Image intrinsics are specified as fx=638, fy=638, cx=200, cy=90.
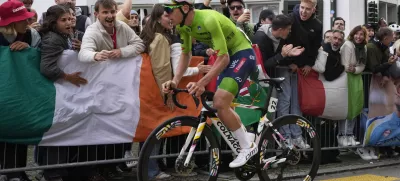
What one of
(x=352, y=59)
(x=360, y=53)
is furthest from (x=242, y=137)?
(x=360, y=53)

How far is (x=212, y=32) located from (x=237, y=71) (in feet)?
1.82

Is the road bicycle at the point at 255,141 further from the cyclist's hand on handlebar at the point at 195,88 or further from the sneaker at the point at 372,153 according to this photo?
the sneaker at the point at 372,153

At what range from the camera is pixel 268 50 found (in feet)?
27.1

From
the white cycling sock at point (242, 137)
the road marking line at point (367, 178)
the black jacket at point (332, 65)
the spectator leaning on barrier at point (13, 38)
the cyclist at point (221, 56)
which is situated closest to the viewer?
the cyclist at point (221, 56)

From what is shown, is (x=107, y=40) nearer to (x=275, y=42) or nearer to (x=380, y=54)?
(x=275, y=42)

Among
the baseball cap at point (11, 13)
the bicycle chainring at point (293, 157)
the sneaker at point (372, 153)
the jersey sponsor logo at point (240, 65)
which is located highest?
the baseball cap at point (11, 13)

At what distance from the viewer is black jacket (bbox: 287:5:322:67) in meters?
8.49

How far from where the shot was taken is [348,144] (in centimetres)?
918

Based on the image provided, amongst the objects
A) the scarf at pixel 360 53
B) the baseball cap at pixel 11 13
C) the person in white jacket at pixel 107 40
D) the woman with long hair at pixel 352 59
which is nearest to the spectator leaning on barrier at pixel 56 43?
the person in white jacket at pixel 107 40

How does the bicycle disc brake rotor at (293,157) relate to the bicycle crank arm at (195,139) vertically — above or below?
below

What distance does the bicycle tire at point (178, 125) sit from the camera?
214 inches

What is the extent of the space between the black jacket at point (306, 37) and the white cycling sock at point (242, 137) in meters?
2.48

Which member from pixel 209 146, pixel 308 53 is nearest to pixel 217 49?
pixel 209 146

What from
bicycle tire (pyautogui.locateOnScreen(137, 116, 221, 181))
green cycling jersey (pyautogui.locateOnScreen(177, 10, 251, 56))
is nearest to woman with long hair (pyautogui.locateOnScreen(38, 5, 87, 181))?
green cycling jersey (pyautogui.locateOnScreen(177, 10, 251, 56))
